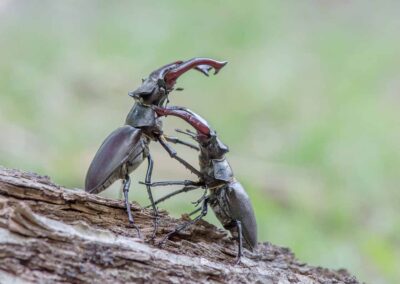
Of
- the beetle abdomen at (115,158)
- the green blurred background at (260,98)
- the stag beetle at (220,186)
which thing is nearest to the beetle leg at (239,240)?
the stag beetle at (220,186)

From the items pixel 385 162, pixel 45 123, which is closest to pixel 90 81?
pixel 45 123

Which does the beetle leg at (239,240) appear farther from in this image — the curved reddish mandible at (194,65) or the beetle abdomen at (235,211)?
the curved reddish mandible at (194,65)

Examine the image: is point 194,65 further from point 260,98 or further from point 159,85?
point 260,98

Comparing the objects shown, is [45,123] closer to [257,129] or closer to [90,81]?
[90,81]

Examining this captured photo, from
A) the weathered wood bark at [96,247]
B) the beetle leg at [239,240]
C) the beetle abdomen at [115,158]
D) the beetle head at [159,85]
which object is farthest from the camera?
the beetle head at [159,85]

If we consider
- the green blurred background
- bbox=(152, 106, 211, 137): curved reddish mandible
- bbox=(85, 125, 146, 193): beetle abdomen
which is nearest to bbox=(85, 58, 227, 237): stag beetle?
bbox=(85, 125, 146, 193): beetle abdomen

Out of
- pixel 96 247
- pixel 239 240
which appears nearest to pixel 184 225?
pixel 239 240
